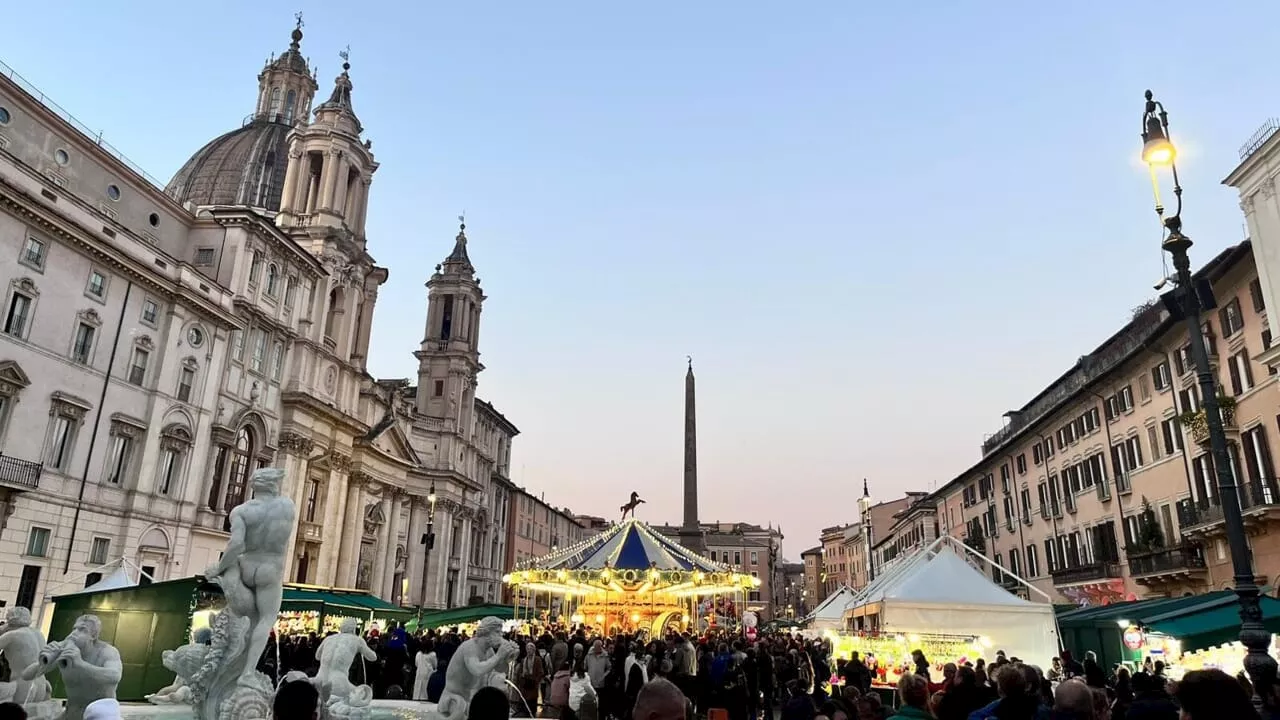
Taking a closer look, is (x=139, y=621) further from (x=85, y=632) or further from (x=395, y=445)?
(x=395, y=445)

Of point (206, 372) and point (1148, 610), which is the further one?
point (206, 372)

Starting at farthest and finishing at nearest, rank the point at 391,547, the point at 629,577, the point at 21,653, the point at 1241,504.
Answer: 1. the point at 391,547
2. the point at 629,577
3. the point at 1241,504
4. the point at 21,653

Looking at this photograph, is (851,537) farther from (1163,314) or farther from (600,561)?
(600,561)

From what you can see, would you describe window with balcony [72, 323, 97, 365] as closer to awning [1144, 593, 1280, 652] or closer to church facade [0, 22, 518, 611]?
church facade [0, 22, 518, 611]

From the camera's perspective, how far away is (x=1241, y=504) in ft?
70.5

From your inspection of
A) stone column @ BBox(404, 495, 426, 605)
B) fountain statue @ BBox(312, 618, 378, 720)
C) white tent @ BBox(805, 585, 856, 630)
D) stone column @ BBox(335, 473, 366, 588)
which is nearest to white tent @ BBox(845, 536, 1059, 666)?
white tent @ BBox(805, 585, 856, 630)

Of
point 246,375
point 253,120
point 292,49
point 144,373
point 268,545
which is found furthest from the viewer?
point 292,49

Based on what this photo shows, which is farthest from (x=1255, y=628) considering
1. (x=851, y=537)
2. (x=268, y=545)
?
(x=851, y=537)

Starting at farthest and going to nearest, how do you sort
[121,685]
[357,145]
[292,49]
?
[292,49]
[357,145]
[121,685]

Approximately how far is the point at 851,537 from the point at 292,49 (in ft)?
242

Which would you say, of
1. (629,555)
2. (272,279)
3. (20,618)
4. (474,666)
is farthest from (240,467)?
(474,666)

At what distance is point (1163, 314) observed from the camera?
93.4ft

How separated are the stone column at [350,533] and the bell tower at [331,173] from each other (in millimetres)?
13940

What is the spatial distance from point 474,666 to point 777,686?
1426 centimetres
